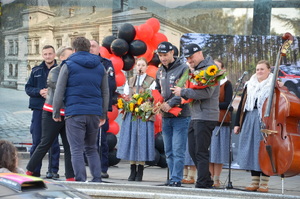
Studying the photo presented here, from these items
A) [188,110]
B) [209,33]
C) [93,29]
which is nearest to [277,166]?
[188,110]

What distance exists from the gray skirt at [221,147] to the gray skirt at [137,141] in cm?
81

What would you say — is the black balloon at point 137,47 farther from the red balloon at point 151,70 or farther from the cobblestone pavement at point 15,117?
the cobblestone pavement at point 15,117

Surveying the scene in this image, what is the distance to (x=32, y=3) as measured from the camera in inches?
459

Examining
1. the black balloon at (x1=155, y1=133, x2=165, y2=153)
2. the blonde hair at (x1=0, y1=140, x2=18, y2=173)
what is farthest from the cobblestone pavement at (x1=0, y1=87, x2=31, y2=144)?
the blonde hair at (x1=0, y1=140, x2=18, y2=173)

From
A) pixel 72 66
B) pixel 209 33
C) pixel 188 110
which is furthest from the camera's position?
pixel 209 33

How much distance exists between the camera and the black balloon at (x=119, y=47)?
9.34 m

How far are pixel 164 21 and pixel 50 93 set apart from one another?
14.0 feet

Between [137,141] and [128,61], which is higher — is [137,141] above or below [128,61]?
below

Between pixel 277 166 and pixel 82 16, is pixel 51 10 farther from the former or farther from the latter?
pixel 277 166

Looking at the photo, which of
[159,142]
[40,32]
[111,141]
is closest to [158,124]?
[159,142]

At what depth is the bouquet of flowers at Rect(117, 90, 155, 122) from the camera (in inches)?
297

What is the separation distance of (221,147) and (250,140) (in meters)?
0.64

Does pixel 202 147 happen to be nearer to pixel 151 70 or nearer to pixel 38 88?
pixel 38 88

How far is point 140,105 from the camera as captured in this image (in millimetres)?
7680
